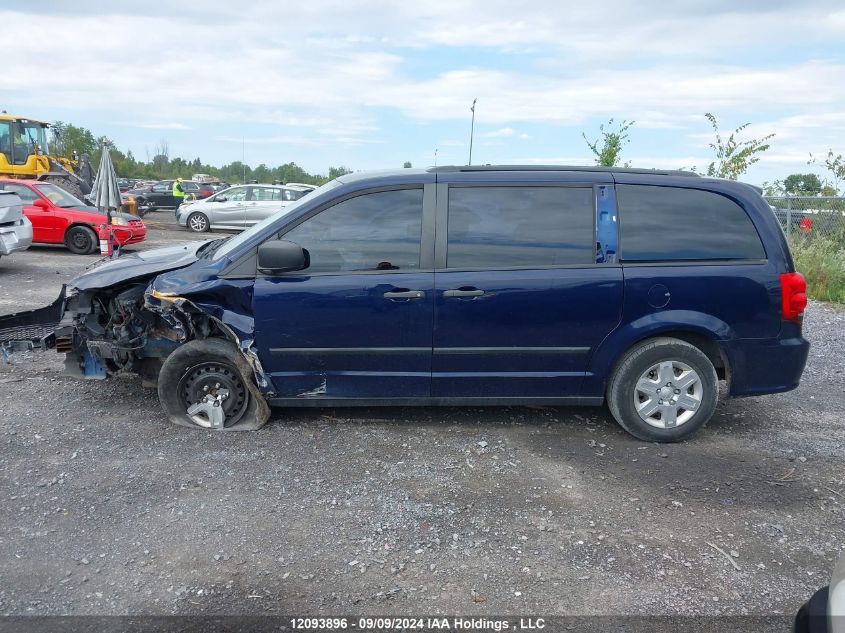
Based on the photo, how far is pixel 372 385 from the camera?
15.1 ft

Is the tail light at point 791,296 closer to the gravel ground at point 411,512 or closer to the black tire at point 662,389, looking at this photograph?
the black tire at point 662,389

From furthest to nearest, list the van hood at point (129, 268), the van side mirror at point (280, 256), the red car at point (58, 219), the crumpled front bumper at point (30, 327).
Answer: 1. the red car at point (58, 219)
2. the crumpled front bumper at point (30, 327)
3. the van hood at point (129, 268)
4. the van side mirror at point (280, 256)

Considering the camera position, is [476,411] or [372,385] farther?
[476,411]

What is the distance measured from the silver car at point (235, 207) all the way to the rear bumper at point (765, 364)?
17.1 m

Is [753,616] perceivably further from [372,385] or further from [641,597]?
[372,385]

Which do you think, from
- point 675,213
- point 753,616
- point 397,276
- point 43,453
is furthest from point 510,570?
point 43,453

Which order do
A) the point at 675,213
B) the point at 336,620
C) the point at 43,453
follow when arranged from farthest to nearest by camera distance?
the point at 675,213 → the point at 43,453 → the point at 336,620

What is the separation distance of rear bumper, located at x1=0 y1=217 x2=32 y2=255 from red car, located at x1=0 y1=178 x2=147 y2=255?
259 cm

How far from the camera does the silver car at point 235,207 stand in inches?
797

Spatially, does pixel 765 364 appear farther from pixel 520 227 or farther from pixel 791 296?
pixel 520 227

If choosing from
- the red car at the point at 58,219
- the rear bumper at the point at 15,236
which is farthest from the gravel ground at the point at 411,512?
the red car at the point at 58,219

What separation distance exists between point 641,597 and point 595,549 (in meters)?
0.40

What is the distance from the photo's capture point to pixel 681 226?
4.59 metres

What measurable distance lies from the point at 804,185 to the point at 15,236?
52.8ft
